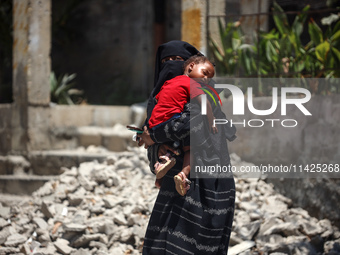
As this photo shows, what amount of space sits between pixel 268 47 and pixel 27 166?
3444 mm

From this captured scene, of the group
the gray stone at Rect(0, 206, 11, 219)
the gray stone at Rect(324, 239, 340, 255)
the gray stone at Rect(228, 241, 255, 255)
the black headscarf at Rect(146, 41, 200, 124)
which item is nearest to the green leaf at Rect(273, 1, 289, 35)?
the gray stone at Rect(324, 239, 340, 255)

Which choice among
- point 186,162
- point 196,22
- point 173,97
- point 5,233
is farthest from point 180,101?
point 196,22

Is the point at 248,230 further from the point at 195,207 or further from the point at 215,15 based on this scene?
the point at 215,15

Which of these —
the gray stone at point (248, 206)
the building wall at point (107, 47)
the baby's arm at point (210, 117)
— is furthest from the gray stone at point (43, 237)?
the building wall at point (107, 47)

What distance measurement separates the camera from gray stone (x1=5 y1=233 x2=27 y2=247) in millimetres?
4199

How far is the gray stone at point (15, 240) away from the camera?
4199 millimetres

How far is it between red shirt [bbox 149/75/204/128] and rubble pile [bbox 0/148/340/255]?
5.98ft

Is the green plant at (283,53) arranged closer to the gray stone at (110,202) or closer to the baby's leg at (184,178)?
the gray stone at (110,202)

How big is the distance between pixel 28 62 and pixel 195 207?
442 centimetres

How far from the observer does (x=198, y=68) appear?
258cm

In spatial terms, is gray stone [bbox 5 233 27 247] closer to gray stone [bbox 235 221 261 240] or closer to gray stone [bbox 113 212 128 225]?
gray stone [bbox 113 212 128 225]

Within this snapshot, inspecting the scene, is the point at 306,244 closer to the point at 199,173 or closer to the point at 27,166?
the point at 199,173

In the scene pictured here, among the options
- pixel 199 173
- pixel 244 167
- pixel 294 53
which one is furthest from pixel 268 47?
pixel 199 173

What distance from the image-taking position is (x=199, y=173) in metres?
2.57
